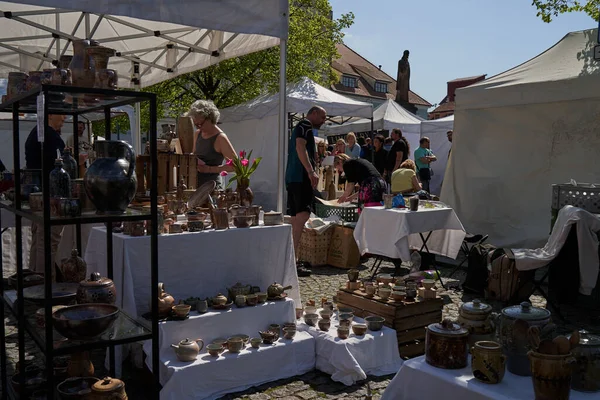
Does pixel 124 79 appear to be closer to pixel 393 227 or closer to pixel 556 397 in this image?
pixel 393 227

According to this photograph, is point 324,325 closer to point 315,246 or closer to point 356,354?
point 356,354

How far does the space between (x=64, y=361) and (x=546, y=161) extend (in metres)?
6.49

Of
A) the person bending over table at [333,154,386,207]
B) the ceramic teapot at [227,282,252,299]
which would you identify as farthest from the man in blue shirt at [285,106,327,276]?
the ceramic teapot at [227,282,252,299]

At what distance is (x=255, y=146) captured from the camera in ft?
38.1

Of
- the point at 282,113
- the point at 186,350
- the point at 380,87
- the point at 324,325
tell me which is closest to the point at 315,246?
the point at 282,113

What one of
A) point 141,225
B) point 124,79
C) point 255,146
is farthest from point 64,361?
point 255,146

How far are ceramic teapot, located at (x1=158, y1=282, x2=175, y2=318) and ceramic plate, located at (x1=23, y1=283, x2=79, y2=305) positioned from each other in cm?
62

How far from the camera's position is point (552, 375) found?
1.70 meters

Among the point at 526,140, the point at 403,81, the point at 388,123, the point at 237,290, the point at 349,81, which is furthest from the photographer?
the point at 349,81

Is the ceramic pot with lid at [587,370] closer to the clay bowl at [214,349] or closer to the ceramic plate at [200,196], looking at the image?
the clay bowl at [214,349]

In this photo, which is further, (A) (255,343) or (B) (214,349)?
(A) (255,343)

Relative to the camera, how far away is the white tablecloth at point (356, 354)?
3.36 metres

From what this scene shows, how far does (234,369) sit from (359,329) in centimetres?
86

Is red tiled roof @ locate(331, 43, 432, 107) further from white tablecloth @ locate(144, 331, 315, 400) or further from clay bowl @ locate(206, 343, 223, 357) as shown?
clay bowl @ locate(206, 343, 223, 357)
